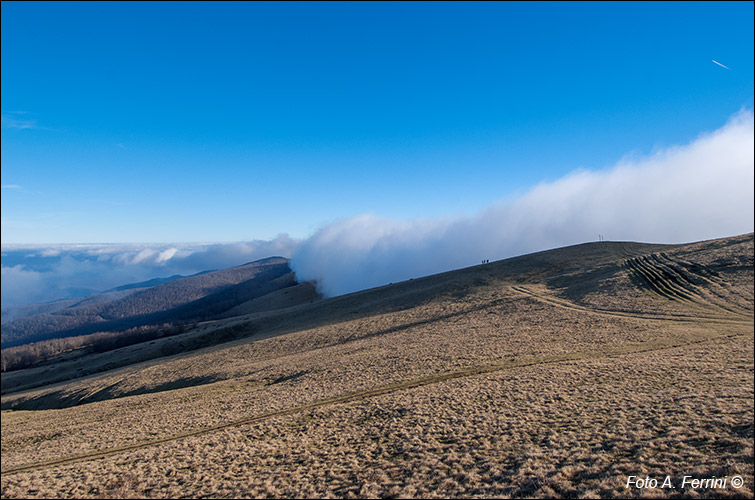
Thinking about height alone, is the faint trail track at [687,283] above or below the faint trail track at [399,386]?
above

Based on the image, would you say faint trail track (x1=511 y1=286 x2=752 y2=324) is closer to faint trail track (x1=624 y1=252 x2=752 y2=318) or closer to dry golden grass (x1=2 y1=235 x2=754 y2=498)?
dry golden grass (x1=2 y1=235 x2=754 y2=498)

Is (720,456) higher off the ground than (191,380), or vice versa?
(720,456)

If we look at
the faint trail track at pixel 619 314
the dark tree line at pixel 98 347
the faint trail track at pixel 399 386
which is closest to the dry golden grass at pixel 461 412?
the faint trail track at pixel 399 386

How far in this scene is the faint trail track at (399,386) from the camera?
17.9m

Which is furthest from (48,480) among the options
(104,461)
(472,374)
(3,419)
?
(3,419)

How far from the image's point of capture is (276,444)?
15.5 meters

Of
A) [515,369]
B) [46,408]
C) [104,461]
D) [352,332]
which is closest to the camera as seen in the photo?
[104,461]

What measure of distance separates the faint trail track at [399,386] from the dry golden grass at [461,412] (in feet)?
0.58

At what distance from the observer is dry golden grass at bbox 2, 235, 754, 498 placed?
408 inches

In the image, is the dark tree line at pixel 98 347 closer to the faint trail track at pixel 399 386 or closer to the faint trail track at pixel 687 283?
the faint trail track at pixel 399 386

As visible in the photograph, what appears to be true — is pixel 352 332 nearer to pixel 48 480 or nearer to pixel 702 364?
pixel 48 480

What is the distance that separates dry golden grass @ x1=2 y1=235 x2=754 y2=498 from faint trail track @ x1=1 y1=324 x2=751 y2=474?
18cm

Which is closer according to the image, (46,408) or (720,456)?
(720,456)

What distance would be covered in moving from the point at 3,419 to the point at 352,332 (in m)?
35.4
